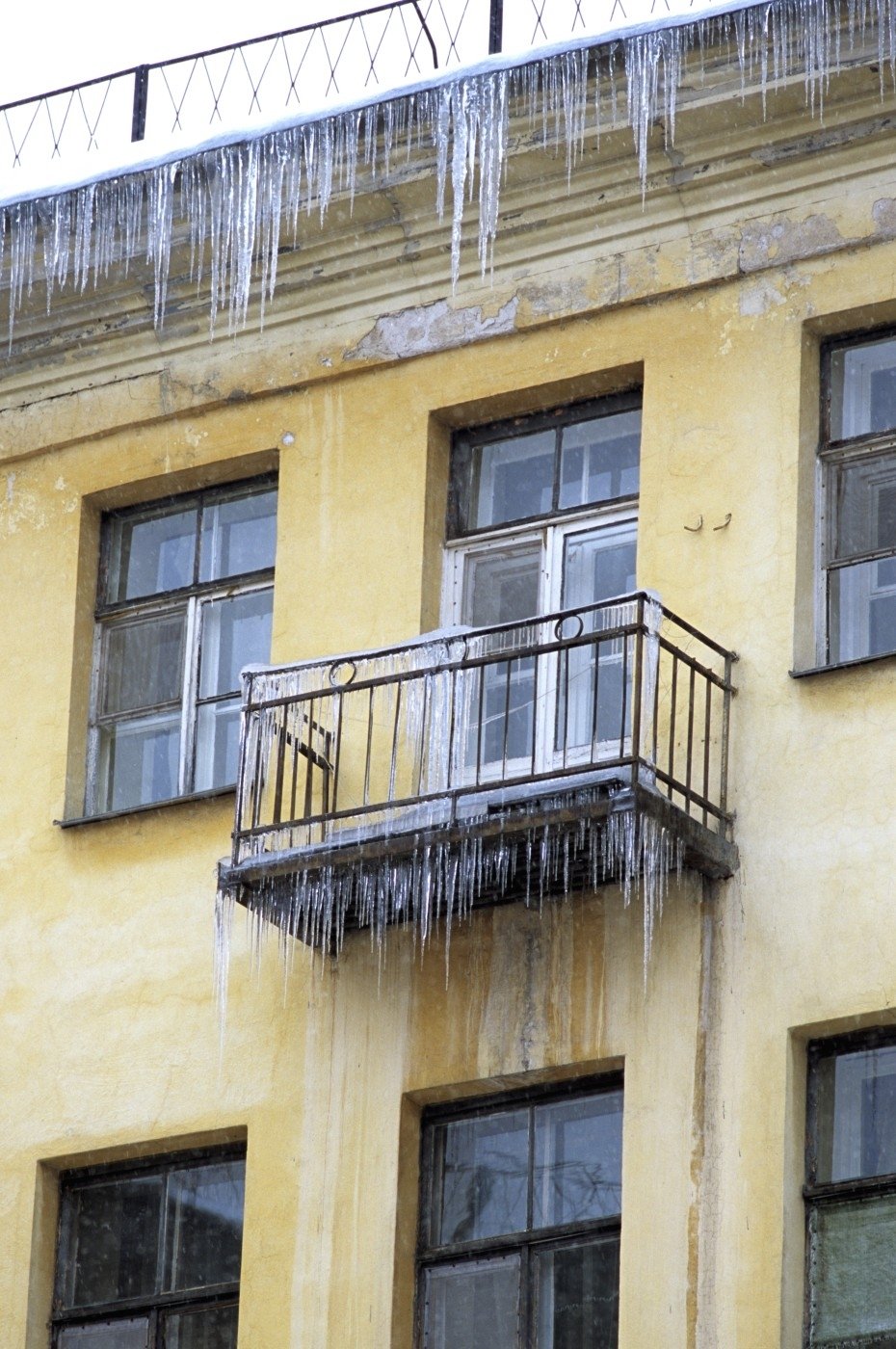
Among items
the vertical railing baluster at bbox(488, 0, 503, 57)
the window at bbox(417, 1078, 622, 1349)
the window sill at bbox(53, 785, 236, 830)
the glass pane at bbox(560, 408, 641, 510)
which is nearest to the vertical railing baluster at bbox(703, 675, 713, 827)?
the window at bbox(417, 1078, 622, 1349)

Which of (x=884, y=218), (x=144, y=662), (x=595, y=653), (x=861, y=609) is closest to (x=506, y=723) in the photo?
(x=595, y=653)

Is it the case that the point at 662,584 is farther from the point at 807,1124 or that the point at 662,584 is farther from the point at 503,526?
the point at 807,1124

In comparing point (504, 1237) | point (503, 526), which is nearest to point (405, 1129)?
point (504, 1237)

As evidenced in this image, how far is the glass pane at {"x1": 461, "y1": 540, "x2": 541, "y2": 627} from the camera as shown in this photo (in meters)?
14.5

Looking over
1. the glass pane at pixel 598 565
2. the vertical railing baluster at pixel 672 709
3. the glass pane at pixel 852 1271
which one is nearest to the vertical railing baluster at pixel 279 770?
the glass pane at pixel 598 565

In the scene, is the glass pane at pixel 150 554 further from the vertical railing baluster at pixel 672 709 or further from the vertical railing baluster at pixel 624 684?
the vertical railing baluster at pixel 672 709

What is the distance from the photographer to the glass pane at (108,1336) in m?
13.9

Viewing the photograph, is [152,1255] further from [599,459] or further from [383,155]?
[383,155]

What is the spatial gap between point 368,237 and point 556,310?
41.5 inches

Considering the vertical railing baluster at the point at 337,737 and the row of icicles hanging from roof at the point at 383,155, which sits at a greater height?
the row of icicles hanging from roof at the point at 383,155

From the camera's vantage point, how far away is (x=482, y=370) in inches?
584

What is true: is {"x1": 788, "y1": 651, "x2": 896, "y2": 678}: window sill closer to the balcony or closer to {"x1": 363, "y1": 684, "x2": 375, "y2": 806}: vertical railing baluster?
the balcony

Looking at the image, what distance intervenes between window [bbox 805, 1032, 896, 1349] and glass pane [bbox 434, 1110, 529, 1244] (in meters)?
1.28

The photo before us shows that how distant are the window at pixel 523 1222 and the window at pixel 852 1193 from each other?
842 millimetres
